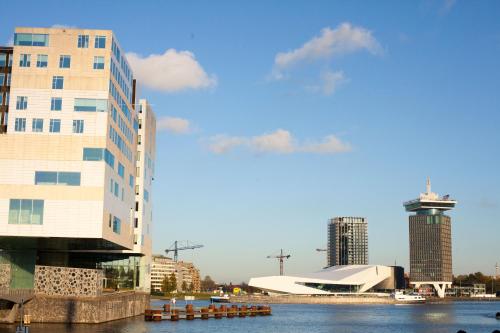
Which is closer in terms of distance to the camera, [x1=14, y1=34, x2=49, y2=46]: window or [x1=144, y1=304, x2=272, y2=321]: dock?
[x1=14, y1=34, x2=49, y2=46]: window

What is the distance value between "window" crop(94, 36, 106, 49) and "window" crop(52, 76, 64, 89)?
544cm

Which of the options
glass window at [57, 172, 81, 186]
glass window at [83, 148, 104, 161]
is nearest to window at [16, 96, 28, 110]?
glass window at [83, 148, 104, 161]

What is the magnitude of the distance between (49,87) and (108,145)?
9015 mm

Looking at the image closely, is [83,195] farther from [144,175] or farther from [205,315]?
[205,315]

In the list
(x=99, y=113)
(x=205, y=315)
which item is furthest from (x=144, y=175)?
(x=99, y=113)

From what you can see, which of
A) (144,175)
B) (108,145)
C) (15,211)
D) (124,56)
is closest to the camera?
(15,211)

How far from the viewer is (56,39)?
78062mm

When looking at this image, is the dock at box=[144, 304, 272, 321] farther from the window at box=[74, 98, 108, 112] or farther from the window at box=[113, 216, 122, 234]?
the window at box=[74, 98, 108, 112]

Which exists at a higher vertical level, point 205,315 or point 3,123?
point 3,123

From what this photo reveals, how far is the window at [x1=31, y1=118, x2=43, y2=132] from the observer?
7612 centimetres

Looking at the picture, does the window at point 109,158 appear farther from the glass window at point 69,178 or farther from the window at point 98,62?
the window at point 98,62

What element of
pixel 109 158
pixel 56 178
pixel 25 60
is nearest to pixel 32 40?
pixel 25 60

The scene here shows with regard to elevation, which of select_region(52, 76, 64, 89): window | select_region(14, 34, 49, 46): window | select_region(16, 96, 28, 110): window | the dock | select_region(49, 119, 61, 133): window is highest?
select_region(14, 34, 49, 46): window

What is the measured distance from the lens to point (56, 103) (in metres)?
77.1
